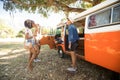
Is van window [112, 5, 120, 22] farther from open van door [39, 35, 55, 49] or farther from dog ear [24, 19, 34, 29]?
open van door [39, 35, 55, 49]

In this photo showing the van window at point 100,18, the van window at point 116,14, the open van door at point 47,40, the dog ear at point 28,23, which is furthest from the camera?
the open van door at point 47,40

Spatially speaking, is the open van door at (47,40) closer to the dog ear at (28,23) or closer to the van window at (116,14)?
the dog ear at (28,23)

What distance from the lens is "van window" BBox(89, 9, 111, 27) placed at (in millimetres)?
4855

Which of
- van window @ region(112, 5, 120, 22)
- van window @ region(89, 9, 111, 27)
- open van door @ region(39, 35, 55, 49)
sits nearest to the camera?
van window @ region(112, 5, 120, 22)

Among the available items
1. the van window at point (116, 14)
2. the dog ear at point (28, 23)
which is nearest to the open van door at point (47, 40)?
the dog ear at point (28, 23)

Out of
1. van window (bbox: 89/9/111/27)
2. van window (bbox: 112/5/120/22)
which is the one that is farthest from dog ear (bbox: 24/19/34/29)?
van window (bbox: 112/5/120/22)

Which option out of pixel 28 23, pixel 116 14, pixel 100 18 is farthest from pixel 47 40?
pixel 116 14

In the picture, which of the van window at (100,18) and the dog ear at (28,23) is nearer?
the van window at (100,18)

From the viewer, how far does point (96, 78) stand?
5570 mm

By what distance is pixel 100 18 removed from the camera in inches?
207

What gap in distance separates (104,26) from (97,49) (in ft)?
2.68

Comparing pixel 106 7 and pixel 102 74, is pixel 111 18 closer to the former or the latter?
pixel 106 7

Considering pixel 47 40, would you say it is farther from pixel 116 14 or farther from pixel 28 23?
pixel 116 14

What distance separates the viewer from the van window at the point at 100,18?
15.9ft
